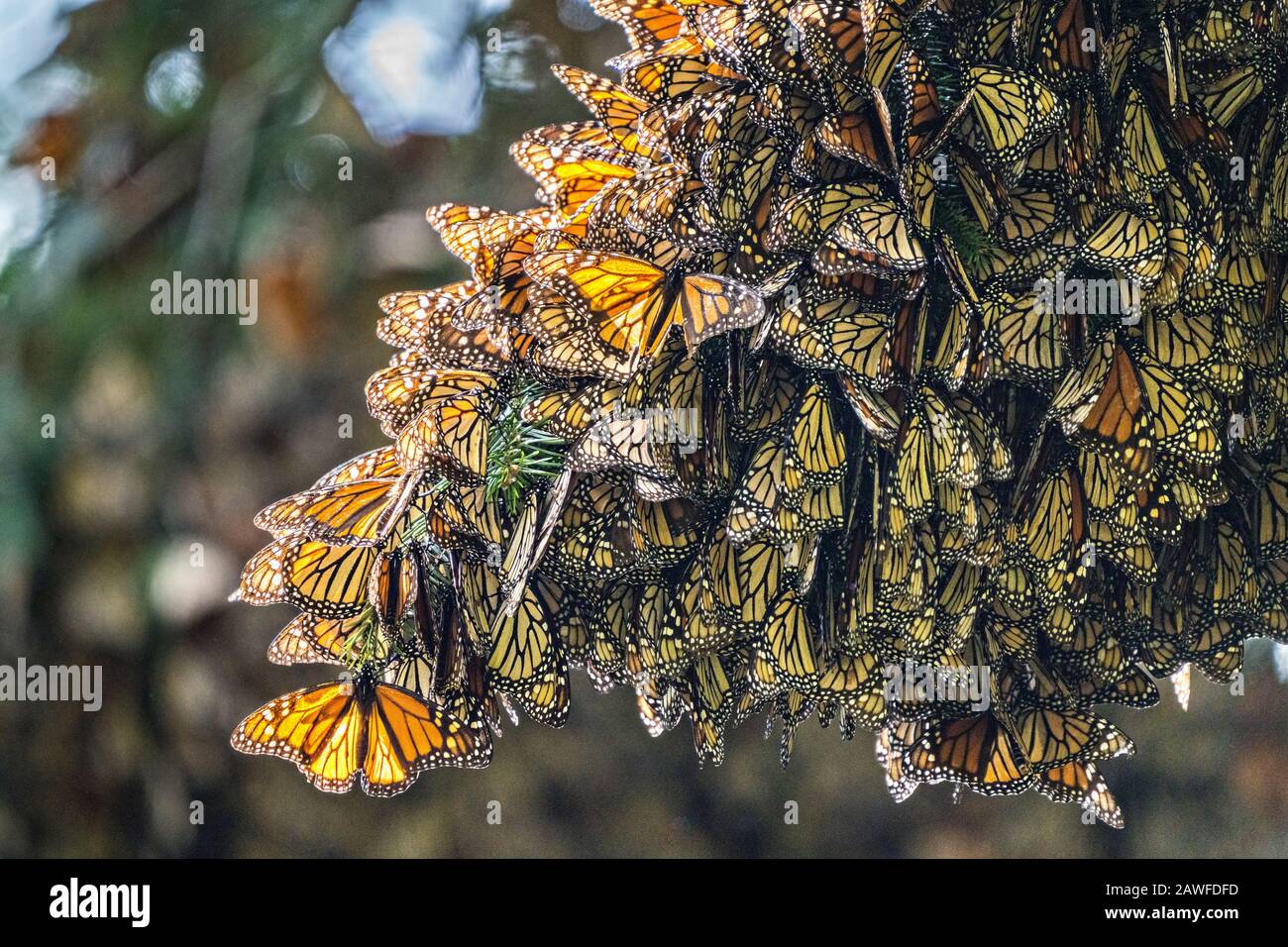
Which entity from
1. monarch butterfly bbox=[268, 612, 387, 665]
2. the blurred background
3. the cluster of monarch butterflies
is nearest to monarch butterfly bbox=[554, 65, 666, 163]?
the cluster of monarch butterflies

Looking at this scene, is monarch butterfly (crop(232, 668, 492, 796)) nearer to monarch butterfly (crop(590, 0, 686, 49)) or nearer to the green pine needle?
the green pine needle

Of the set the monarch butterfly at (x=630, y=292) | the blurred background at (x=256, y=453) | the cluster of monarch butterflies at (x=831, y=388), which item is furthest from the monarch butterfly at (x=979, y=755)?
the blurred background at (x=256, y=453)

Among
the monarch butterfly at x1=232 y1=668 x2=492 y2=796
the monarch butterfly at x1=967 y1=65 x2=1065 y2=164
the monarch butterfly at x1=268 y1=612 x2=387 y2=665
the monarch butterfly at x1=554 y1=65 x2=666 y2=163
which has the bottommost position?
the monarch butterfly at x1=232 y1=668 x2=492 y2=796

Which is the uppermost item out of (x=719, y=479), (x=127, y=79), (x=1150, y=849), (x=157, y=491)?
(x=127, y=79)

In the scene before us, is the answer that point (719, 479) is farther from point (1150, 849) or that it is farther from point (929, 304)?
point (1150, 849)

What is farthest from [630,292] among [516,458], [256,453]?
[256,453]

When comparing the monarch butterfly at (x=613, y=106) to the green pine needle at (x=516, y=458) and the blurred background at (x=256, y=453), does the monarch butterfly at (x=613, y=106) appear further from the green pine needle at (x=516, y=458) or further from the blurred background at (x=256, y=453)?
the blurred background at (x=256, y=453)
